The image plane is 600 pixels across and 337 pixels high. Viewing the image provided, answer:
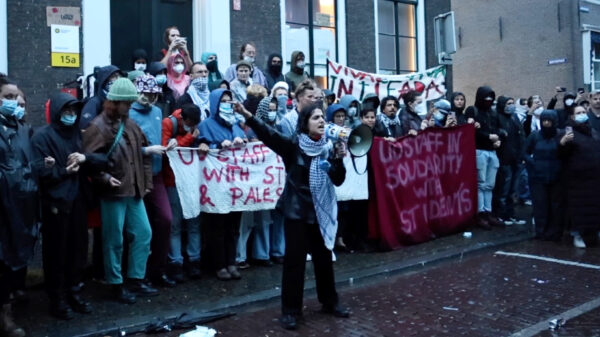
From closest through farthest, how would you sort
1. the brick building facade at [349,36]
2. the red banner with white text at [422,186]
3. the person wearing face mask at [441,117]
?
the red banner with white text at [422,186], the brick building facade at [349,36], the person wearing face mask at [441,117]

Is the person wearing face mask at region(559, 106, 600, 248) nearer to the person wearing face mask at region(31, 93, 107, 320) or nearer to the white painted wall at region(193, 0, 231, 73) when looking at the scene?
the white painted wall at region(193, 0, 231, 73)

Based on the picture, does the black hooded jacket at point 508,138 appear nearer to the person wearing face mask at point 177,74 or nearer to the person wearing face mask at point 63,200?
the person wearing face mask at point 177,74

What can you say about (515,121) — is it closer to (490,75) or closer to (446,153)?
(446,153)

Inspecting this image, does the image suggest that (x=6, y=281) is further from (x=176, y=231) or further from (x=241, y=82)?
(x=241, y=82)

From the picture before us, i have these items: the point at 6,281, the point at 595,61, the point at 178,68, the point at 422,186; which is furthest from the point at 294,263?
the point at 595,61

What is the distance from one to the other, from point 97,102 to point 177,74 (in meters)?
1.95

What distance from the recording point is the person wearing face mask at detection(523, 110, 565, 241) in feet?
29.9

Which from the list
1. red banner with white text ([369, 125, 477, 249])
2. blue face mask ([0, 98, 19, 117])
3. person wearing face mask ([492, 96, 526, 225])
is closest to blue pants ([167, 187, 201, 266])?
blue face mask ([0, 98, 19, 117])

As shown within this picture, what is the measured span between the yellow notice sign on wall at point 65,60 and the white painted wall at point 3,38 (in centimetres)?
65

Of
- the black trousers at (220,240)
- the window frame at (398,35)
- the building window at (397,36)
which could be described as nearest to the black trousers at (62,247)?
the black trousers at (220,240)

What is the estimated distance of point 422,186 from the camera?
9039mm

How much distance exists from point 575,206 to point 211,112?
5.33 meters

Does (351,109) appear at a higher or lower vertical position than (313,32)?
lower

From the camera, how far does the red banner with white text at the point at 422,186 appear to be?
849 cm
